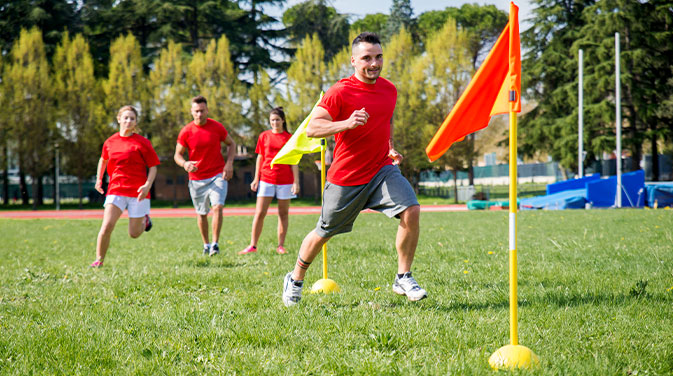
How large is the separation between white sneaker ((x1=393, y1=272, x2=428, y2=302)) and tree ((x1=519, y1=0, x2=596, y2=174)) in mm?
34508

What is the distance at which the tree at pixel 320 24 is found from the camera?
4053cm

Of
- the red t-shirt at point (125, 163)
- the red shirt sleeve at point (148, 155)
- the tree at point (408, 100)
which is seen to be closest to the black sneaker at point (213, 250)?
the red t-shirt at point (125, 163)

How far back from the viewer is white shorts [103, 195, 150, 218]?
7.16m

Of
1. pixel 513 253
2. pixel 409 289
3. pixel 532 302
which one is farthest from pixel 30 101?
pixel 513 253

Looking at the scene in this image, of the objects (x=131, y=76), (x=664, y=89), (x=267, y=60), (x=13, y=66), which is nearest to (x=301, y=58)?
(x=267, y=60)

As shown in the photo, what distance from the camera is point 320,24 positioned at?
4119 centimetres

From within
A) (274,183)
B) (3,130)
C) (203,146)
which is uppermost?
(3,130)

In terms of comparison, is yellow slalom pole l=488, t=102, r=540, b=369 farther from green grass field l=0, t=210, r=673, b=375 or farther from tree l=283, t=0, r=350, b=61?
tree l=283, t=0, r=350, b=61

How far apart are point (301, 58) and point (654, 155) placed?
79.8ft

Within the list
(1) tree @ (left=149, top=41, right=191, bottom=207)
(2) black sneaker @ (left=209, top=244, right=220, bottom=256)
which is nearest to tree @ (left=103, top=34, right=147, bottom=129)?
(1) tree @ (left=149, top=41, right=191, bottom=207)

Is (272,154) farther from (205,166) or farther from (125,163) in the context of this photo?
(125,163)

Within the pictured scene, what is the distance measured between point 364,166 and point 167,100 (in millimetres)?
33034

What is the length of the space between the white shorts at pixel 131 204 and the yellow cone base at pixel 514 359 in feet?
18.8

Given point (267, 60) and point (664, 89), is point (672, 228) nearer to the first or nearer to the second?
point (664, 89)
